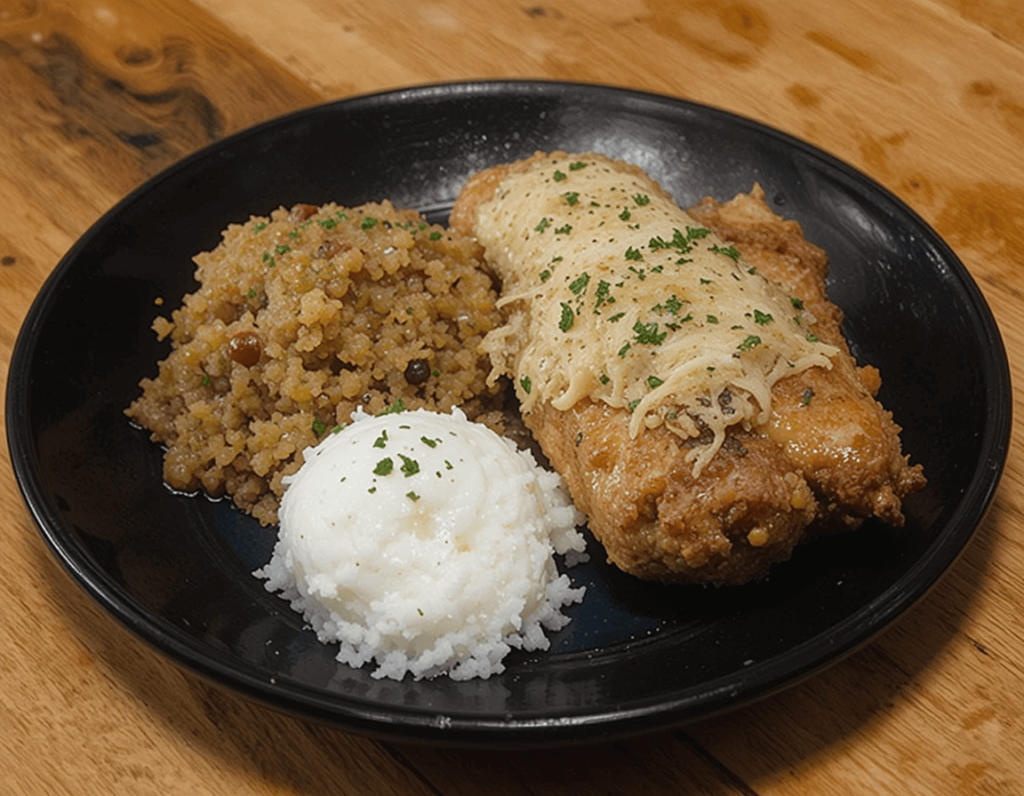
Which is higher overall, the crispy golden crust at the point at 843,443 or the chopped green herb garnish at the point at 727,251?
the chopped green herb garnish at the point at 727,251

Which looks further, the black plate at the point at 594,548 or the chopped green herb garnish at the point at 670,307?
the chopped green herb garnish at the point at 670,307

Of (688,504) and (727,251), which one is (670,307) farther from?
(688,504)

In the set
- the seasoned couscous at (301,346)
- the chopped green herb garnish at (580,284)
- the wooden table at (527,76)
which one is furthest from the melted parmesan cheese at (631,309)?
the wooden table at (527,76)

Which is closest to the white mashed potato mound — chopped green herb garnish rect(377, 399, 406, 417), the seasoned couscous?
chopped green herb garnish rect(377, 399, 406, 417)

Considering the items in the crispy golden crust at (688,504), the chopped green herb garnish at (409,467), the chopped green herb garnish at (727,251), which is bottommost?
Answer: the chopped green herb garnish at (409,467)

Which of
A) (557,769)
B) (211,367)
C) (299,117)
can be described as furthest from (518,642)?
(299,117)

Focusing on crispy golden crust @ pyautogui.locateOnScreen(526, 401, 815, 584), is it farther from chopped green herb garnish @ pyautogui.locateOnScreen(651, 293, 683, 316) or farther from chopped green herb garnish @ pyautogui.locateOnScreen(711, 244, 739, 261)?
chopped green herb garnish @ pyautogui.locateOnScreen(711, 244, 739, 261)

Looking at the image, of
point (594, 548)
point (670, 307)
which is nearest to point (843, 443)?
point (670, 307)

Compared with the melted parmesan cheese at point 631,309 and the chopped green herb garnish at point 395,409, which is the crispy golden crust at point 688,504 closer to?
the melted parmesan cheese at point 631,309
